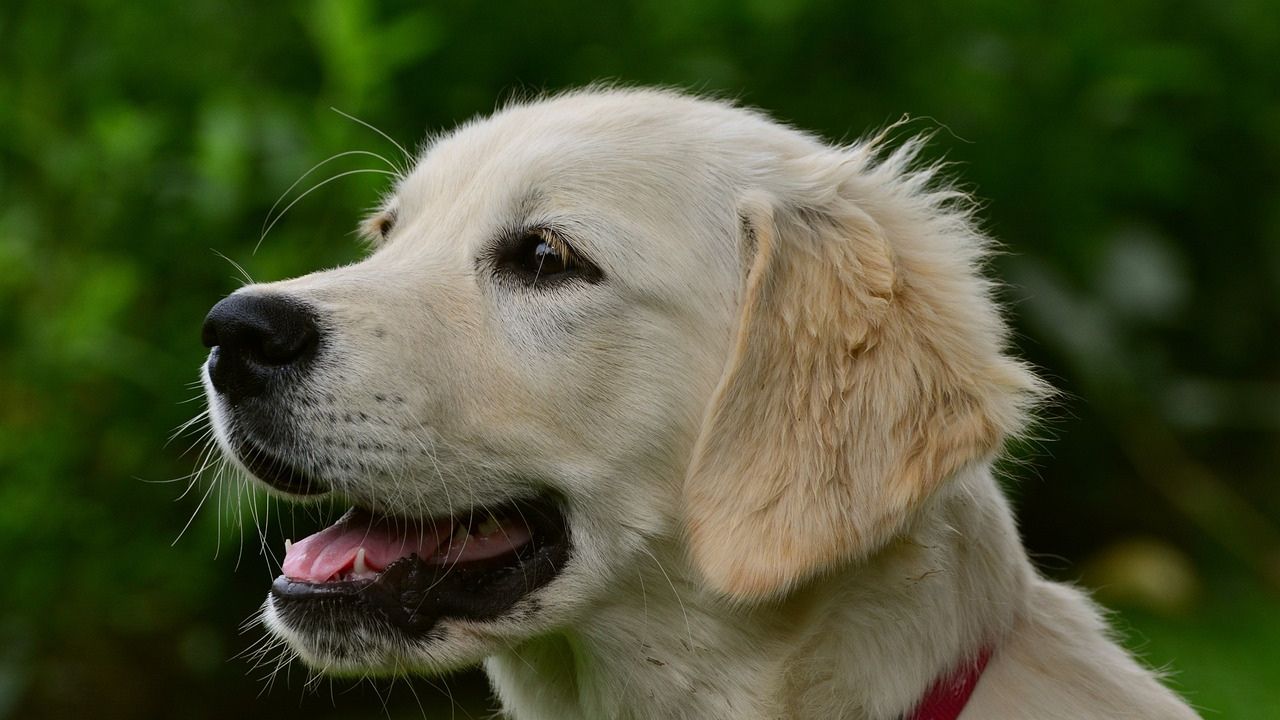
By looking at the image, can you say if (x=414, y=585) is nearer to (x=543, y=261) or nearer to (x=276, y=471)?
(x=276, y=471)

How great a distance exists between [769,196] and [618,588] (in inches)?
35.4

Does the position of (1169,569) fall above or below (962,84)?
below

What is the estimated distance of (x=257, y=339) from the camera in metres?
2.87

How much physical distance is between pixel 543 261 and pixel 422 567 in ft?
2.25

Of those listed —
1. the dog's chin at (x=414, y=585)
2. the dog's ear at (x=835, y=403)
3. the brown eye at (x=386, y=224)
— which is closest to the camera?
the dog's ear at (x=835, y=403)

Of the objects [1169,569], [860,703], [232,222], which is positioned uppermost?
[860,703]

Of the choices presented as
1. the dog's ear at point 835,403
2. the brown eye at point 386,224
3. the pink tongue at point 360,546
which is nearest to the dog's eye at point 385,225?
the brown eye at point 386,224

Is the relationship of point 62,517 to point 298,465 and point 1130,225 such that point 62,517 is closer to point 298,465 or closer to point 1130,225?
point 298,465

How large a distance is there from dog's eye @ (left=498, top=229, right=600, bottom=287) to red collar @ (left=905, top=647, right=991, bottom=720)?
107 cm

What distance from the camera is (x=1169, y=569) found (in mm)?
6926

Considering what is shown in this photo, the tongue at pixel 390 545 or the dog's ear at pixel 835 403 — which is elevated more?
the dog's ear at pixel 835 403

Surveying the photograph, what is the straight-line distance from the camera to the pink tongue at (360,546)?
2994 mm

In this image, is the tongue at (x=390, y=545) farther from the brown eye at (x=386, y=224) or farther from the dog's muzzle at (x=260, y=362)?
the brown eye at (x=386, y=224)

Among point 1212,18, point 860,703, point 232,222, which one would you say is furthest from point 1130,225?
point 860,703
